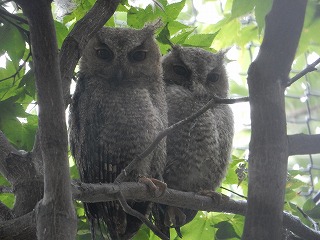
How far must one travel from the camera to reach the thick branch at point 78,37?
1088 millimetres

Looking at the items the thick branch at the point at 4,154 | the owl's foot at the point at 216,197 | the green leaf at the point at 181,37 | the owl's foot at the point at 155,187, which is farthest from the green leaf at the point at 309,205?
the thick branch at the point at 4,154

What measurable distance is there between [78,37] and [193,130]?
0.72 meters

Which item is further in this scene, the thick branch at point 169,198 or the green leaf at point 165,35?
the green leaf at point 165,35

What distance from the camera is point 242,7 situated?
1.21 meters

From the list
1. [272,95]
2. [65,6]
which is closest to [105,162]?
[65,6]

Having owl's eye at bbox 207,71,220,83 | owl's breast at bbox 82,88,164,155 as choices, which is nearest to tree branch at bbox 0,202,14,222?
owl's breast at bbox 82,88,164,155

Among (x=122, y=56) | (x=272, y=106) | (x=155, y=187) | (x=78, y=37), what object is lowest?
(x=155, y=187)

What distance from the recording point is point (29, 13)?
79cm

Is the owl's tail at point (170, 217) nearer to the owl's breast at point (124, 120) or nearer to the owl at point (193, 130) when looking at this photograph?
the owl at point (193, 130)

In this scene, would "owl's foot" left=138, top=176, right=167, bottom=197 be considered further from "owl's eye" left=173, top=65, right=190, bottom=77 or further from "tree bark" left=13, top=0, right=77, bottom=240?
"owl's eye" left=173, top=65, right=190, bottom=77

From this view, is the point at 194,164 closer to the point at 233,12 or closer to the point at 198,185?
the point at 198,185

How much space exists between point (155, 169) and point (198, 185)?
218 mm

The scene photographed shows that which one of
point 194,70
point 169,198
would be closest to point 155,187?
point 169,198

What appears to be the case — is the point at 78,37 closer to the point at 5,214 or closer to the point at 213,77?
the point at 5,214
